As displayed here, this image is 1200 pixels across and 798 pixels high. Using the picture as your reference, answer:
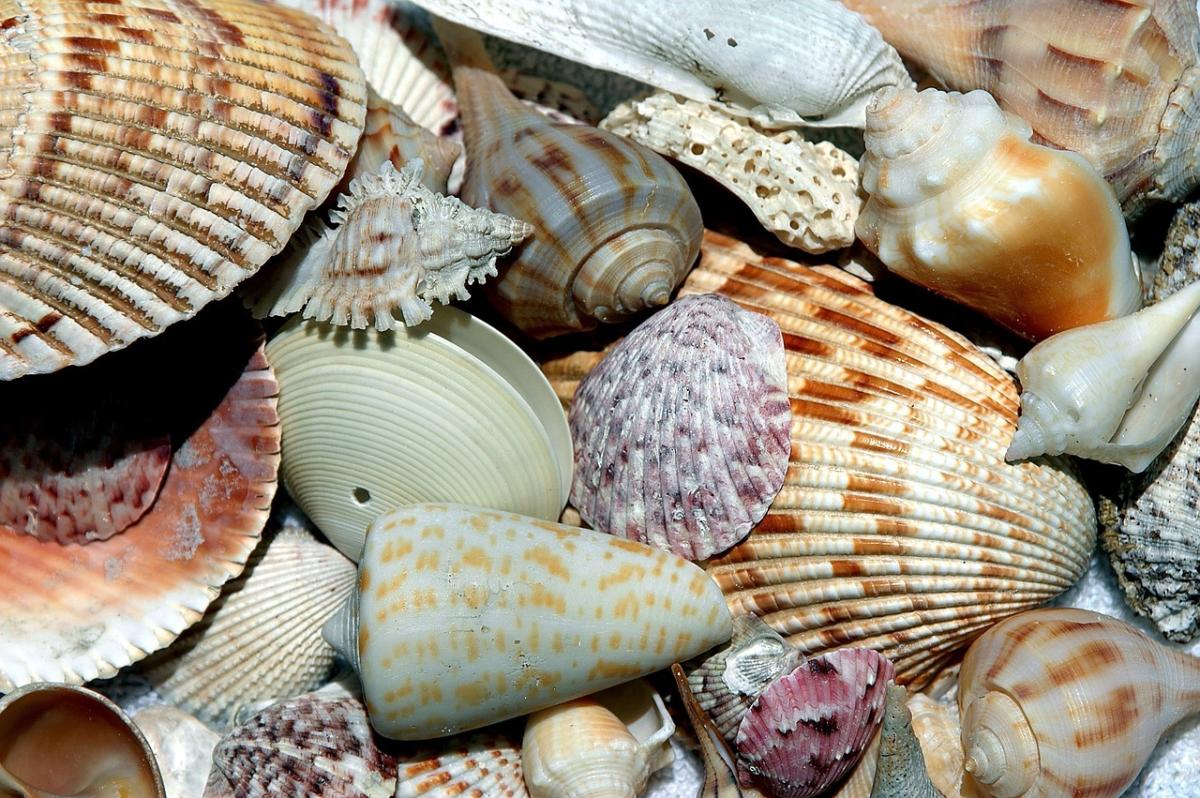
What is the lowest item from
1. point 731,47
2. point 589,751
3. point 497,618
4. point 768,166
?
point 589,751

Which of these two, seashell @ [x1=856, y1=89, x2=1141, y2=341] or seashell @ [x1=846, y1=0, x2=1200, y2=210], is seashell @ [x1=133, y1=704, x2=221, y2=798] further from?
seashell @ [x1=846, y1=0, x2=1200, y2=210]

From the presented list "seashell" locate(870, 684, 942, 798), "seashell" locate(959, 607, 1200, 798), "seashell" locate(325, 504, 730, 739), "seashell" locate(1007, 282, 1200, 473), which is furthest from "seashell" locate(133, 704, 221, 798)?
"seashell" locate(1007, 282, 1200, 473)

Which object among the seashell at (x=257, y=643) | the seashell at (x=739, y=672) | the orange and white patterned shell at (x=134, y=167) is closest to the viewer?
the orange and white patterned shell at (x=134, y=167)

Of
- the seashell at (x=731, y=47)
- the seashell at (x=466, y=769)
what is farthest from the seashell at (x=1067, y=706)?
the seashell at (x=731, y=47)

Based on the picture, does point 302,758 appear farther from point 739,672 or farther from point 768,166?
point 768,166

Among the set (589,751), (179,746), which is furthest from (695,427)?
(179,746)

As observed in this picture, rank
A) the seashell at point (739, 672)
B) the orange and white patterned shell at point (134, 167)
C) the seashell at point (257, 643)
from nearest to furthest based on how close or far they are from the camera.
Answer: the orange and white patterned shell at point (134, 167) < the seashell at point (739, 672) < the seashell at point (257, 643)

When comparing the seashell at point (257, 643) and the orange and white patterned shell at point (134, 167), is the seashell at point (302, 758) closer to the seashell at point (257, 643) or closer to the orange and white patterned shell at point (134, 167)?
the seashell at point (257, 643)

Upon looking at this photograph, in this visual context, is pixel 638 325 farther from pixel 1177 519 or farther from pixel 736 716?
pixel 1177 519
